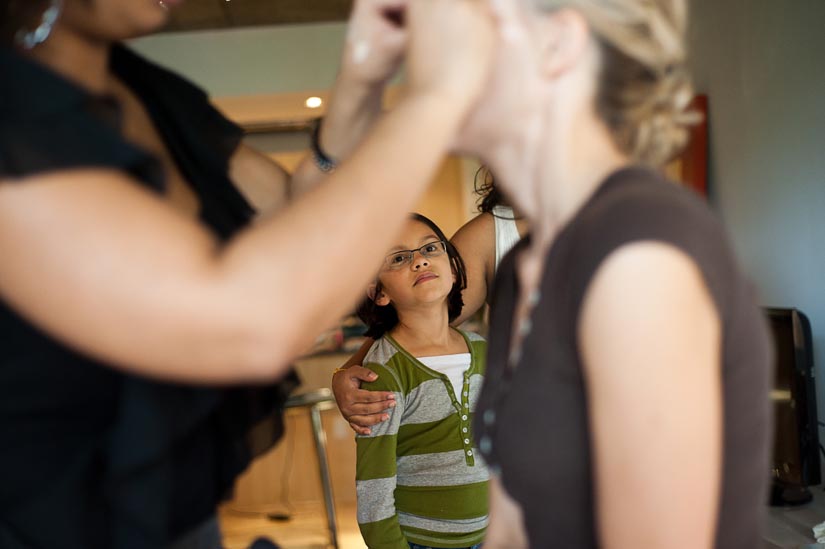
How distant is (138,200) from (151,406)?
0.73ft

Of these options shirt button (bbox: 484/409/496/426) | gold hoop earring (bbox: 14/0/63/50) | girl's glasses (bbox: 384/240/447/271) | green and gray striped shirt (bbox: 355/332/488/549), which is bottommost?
green and gray striped shirt (bbox: 355/332/488/549)

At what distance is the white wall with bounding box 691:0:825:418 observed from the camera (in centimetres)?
322

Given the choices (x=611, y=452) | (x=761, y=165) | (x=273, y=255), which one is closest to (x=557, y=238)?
→ (x=611, y=452)

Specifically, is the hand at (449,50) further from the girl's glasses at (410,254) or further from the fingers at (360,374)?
the girl's glasses at (410,254)

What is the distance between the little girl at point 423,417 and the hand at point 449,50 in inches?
56.9

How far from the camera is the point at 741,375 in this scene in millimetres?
839

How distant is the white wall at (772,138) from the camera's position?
322cm

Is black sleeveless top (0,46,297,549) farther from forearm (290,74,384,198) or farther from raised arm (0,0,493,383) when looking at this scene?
forearm (290,74,384,198)

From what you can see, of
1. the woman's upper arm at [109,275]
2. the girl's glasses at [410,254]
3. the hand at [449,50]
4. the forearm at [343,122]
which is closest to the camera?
the woman's upper arm at [109,275]

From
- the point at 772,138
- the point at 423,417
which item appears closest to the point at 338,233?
the point at 423,417

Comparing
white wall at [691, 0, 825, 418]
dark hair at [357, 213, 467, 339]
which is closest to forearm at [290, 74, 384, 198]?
dark hair at [357, 213, 467, 339]

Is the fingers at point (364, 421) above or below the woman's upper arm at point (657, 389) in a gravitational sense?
below

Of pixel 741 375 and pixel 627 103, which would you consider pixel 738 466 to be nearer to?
pixel 741 375

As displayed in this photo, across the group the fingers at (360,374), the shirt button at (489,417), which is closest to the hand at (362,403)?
the fingers at (360,374)
